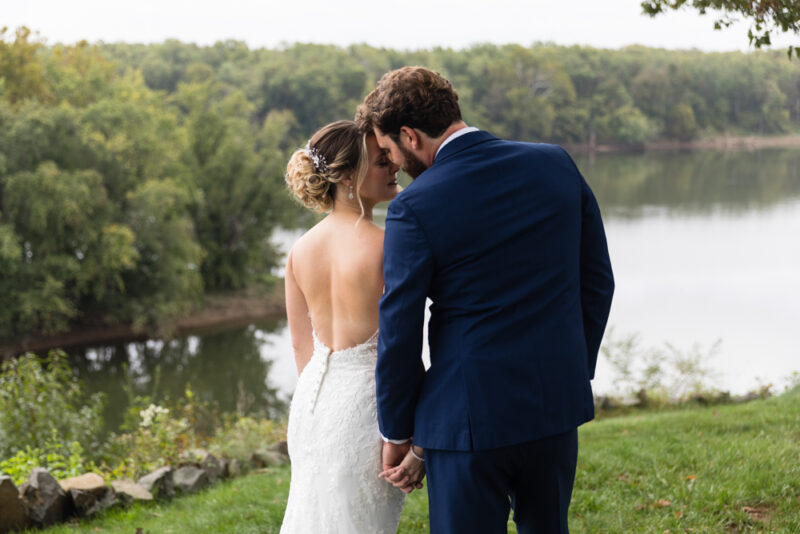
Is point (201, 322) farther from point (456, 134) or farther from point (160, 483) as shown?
point (456, 134)

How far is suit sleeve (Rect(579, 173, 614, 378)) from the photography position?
237 centimetres

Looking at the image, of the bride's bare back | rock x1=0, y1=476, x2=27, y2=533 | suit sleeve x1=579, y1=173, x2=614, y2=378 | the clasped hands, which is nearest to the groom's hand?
the clasped hands

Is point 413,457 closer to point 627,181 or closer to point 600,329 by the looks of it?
point 600,329

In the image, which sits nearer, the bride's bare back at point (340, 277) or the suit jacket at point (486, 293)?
the suit jacket at point (486, 293)

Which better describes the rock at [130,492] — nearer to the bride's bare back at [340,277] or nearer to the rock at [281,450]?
the rock at [281,450]

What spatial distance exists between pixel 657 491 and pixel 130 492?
3.50m

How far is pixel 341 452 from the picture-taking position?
2.58m

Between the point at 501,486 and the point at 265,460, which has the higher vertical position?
the point at 501,486

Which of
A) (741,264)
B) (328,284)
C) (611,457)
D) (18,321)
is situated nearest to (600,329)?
(328,284)

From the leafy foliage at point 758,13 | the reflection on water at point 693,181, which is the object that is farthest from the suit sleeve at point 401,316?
the reflection on water at point 693,181

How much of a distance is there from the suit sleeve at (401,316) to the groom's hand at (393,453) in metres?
0.08

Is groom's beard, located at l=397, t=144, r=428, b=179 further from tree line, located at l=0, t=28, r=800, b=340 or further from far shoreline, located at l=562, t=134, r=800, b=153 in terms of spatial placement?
far shoreline, located at l=562, t=134, r=800, b=153

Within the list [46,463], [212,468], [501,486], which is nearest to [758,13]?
[501,486]

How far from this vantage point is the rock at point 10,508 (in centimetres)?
484
